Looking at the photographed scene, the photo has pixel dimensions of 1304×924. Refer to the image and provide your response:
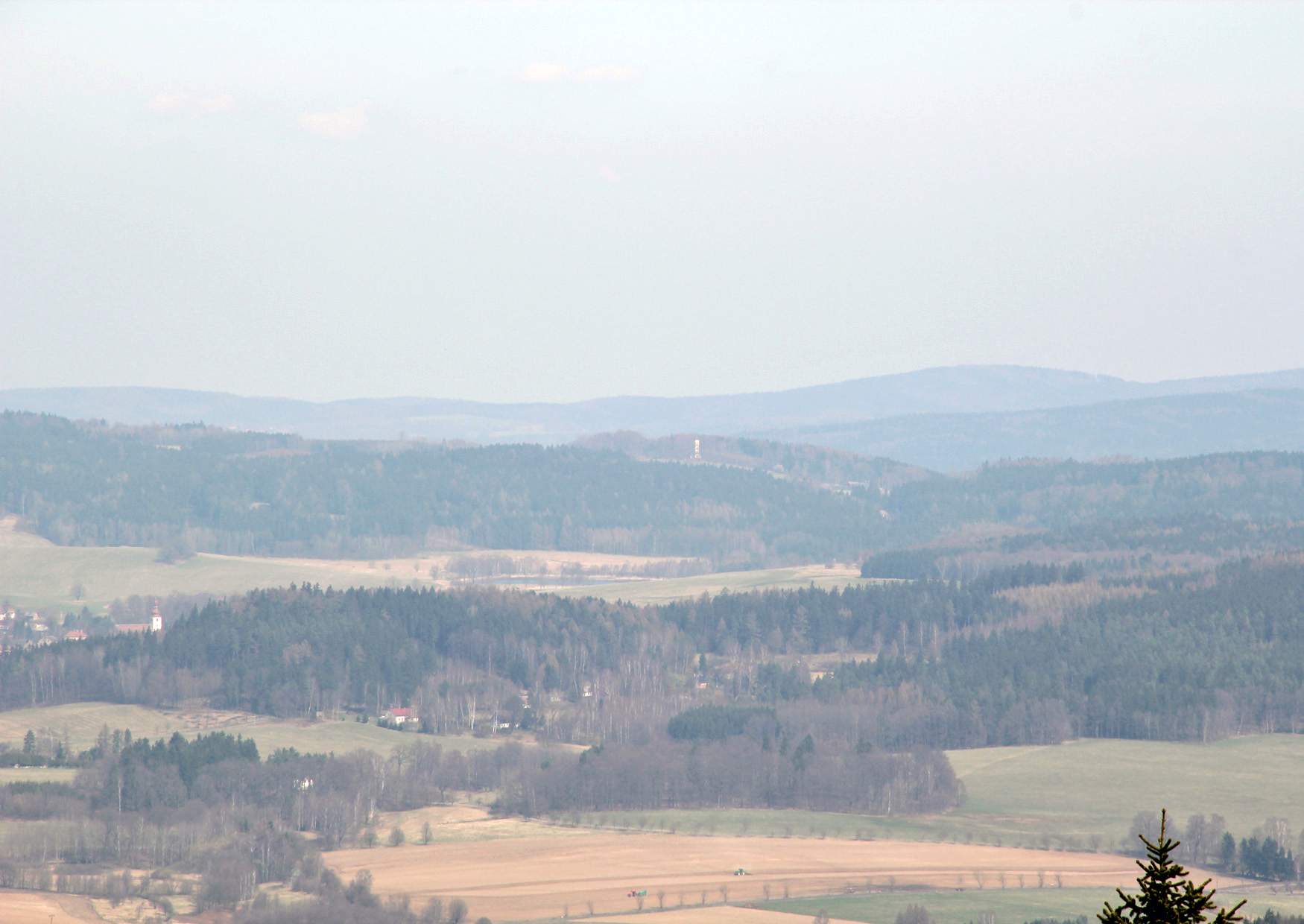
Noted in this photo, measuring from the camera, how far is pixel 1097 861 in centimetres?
10256

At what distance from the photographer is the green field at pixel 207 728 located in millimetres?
142000

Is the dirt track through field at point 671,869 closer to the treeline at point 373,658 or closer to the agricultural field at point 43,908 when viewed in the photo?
the agricultural field at point 43,908

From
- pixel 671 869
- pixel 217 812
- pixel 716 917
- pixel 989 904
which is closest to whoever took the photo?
pixel 716 917

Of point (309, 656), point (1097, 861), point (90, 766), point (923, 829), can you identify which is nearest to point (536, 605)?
point (309, 656)

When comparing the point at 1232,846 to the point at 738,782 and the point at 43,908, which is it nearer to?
the point at 738,782

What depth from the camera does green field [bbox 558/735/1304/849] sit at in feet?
368

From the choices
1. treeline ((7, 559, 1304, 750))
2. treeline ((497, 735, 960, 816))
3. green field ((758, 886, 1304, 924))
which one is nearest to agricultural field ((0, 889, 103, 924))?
green field ((758, 886, 1304, 924))

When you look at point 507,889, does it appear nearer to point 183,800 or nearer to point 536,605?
point 183,800

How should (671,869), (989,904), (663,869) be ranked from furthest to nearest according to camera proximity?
(663,869) < (671,869) < (989,904)

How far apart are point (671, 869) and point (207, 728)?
200 ft

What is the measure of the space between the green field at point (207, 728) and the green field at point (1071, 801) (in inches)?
1173

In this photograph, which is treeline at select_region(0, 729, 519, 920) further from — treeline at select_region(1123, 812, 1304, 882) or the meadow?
treeline at select_region(1123, 812, 1304, 882)

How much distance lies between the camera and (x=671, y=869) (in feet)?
321

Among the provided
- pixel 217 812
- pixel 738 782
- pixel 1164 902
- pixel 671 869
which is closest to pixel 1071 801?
pixel 738 782
